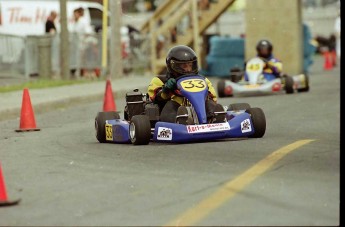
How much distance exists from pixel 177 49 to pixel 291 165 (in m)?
4.58

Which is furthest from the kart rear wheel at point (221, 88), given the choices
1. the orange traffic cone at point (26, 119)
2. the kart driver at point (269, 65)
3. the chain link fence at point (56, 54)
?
the chain link fence at point (56, 54)

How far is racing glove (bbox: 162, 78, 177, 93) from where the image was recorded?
13242mm

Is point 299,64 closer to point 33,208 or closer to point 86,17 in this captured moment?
point 86,17

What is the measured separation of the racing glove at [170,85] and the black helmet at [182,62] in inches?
6.0

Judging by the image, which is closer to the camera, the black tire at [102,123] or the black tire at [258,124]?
the black tire at [258,124]

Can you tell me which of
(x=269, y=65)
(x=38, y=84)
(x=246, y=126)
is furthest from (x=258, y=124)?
(x=38, y=84)

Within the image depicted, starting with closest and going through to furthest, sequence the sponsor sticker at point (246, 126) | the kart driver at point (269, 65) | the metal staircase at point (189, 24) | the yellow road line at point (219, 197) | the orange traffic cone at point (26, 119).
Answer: the yellow road line at point (219, 197)
the sponsor sticker at point (246, 126)
the orange traffic cone at point (26, 119)
the kart driver at point (269, 65)
the metal staircase at point (189, 24)

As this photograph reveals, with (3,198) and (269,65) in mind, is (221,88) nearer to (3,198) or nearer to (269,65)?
(269,65)

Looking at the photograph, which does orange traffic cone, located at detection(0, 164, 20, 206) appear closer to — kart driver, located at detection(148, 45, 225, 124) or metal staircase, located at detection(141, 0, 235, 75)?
kart driver, located at detection(148, 45, 225, 124)

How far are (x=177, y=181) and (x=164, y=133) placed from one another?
333 cm

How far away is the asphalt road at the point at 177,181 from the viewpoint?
7438 mm

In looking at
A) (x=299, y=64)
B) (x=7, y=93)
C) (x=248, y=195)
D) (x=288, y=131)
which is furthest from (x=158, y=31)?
(x=248, y=195)

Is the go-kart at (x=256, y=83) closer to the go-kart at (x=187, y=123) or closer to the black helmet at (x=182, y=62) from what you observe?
the go-kart at (x=187, y=123)

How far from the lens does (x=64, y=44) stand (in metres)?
28.9
